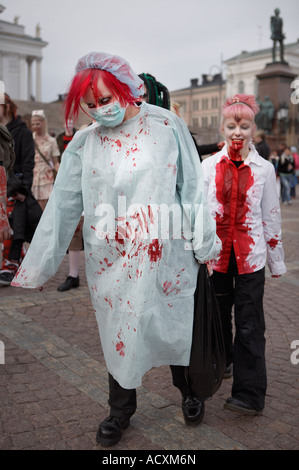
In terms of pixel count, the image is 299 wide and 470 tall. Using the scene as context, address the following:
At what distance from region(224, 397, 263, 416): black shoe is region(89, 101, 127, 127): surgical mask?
5.81 feet

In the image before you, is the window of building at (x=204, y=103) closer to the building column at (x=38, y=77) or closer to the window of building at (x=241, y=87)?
the window of building at (x=241, y=87)

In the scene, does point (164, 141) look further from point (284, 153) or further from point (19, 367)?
point (284, 153)

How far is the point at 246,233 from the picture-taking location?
319 cm

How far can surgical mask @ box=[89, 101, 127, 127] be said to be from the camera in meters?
2.52

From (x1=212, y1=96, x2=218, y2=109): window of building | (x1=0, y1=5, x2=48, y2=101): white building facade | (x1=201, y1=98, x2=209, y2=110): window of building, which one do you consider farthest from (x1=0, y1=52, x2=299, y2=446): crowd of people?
(x1=201, y1=98, x2=209, y2=110): window of building

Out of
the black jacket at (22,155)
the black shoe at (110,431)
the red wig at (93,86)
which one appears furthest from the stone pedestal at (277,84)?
the black shoe at (110,431)

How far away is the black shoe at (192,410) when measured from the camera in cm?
296

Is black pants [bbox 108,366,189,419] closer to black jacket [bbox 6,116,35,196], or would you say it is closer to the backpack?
the backpack

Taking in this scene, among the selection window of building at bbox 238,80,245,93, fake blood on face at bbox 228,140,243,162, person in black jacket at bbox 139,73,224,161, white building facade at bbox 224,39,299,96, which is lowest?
fake blood on face at bbox 228,140,243,162

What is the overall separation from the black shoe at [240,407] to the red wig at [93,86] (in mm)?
1845

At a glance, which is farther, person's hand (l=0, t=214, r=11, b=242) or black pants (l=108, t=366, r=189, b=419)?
person's hand (l=0, t=214, r=11, b=242)

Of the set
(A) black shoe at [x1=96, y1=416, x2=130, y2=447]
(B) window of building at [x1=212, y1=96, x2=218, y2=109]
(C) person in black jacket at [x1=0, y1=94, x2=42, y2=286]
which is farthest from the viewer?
(B) window of building at [x1=212, y1=96, x2=218, y2=109]

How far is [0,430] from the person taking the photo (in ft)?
9.53

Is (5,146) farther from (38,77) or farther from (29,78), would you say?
(29,78)
